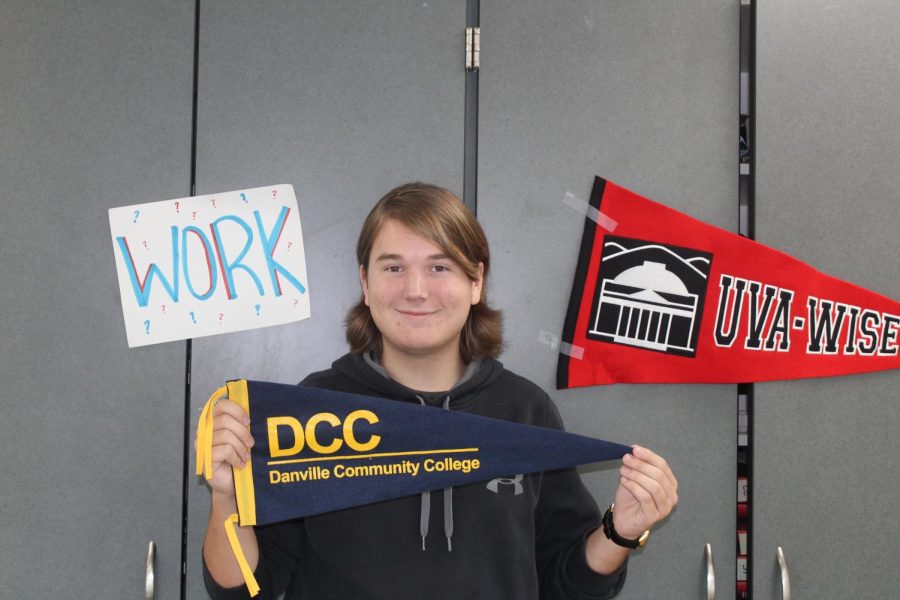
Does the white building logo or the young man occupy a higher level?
the white building logo

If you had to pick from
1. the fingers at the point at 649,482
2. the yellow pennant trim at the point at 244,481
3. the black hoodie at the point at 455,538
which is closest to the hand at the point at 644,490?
the fingers at the point at 649,482

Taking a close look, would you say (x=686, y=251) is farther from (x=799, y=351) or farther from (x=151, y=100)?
(x=151, y=100)

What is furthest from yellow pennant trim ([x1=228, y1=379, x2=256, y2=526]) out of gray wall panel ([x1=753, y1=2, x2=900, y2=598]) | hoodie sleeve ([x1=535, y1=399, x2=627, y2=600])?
gray wall panel ([x1=753, y1=2, x2=900, y2=598])

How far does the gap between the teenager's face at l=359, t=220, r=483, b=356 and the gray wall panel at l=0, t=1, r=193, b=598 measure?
51 centimetres

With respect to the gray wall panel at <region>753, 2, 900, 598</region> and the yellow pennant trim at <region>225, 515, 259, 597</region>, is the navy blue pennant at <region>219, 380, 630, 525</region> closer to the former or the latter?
the yellow pennant trim at <region>225, 515, 259, 597</region>

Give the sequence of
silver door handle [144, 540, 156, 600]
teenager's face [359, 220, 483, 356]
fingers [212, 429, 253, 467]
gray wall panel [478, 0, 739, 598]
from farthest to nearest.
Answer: gray wall panel [478, 0, 739, 598] < silver door handle [144, 540, 156, 600] < teenager's face [359, 220, 483, 356] < fingers [212, 429, 253, 467]

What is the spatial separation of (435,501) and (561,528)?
0.26 metres

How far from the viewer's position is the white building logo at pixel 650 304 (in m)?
1.65

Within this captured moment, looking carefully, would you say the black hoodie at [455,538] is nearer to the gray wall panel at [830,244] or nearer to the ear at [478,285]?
the ear at [478,285]

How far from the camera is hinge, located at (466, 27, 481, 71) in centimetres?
166

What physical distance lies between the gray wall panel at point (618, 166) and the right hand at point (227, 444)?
60cm

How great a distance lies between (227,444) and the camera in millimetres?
1239

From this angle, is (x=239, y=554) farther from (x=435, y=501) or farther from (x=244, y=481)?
(x=435, y=501)

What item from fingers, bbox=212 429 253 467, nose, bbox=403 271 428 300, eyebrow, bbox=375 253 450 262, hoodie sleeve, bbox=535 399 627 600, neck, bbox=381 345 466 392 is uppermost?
eyebrow, bbox=375 253 450 262
